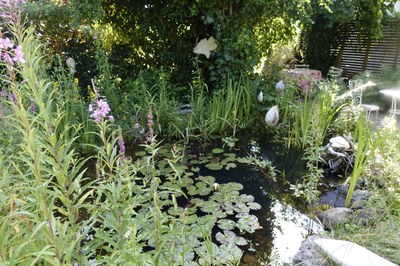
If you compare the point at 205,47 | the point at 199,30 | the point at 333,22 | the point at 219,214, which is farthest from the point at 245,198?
the point at 333,22

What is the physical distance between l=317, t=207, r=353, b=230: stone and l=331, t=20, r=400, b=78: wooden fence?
5484mm

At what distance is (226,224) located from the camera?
2254 mm

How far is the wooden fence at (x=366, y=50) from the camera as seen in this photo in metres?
6.59

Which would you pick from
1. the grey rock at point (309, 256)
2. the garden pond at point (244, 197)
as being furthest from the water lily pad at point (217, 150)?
the grey rock at point (309, 256)

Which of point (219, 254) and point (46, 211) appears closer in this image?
point (46, 211)

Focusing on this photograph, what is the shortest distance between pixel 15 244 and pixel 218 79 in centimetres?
376

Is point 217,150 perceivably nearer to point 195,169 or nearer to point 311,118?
point 195,169

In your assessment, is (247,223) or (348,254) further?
(247,223)

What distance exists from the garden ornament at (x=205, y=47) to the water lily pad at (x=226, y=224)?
10.0ft

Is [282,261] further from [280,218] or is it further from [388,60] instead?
[388,60]

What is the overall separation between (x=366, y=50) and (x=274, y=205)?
6.12 m

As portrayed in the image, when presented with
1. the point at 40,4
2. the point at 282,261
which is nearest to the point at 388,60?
the point at 282,261

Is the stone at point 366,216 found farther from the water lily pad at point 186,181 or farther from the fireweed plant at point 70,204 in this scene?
the water lily pad at point 186,181

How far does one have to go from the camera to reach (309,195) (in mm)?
2602
